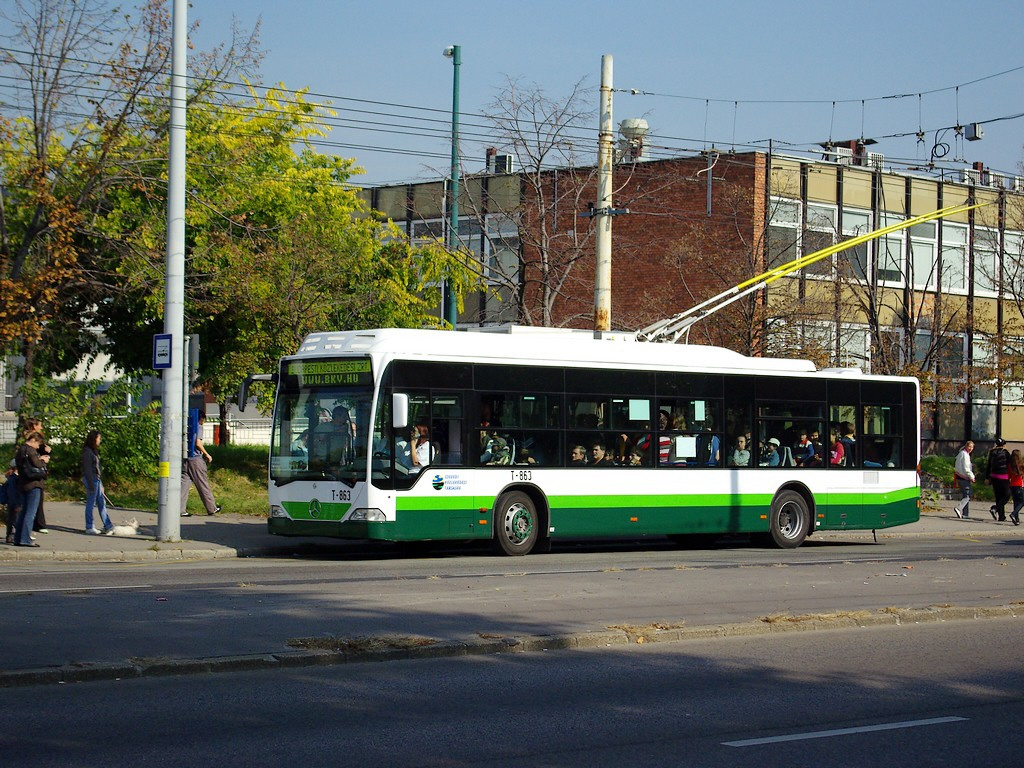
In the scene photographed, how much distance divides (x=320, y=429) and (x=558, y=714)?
1133cm

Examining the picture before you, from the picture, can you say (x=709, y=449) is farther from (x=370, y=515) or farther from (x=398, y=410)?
(x=370, y=515)

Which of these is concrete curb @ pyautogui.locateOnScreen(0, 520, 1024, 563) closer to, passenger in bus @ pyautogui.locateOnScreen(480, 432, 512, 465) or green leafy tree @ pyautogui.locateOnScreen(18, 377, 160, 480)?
passenger in bus @ pyautogui.locateOnScreen(480, 432, 512, 465)

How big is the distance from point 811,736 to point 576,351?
13362mm

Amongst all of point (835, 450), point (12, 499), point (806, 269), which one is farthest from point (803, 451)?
point (806, 269)

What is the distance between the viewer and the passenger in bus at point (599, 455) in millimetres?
20859

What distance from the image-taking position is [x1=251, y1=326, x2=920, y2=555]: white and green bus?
18.8m

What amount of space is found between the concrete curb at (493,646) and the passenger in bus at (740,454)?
9.00 m

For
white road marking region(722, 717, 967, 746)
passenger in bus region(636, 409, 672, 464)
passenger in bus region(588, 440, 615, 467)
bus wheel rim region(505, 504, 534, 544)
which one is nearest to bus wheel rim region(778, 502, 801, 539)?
passenger in bus region(636, 409, 672, 464)

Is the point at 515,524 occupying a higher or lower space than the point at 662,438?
lower

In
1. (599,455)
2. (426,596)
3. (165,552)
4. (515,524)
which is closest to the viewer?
(426,596)

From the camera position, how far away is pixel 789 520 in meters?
23.6

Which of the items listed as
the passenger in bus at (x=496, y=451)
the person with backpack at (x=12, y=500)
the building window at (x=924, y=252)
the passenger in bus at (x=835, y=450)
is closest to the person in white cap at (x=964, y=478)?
the passenger in bus at (x=835, y=450)

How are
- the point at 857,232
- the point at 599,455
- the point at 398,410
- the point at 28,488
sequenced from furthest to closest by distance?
the point at 857,232, the point at 599,455, the point at 28,488, the point at 398,410

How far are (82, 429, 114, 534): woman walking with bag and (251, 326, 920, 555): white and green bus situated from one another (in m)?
2.97
